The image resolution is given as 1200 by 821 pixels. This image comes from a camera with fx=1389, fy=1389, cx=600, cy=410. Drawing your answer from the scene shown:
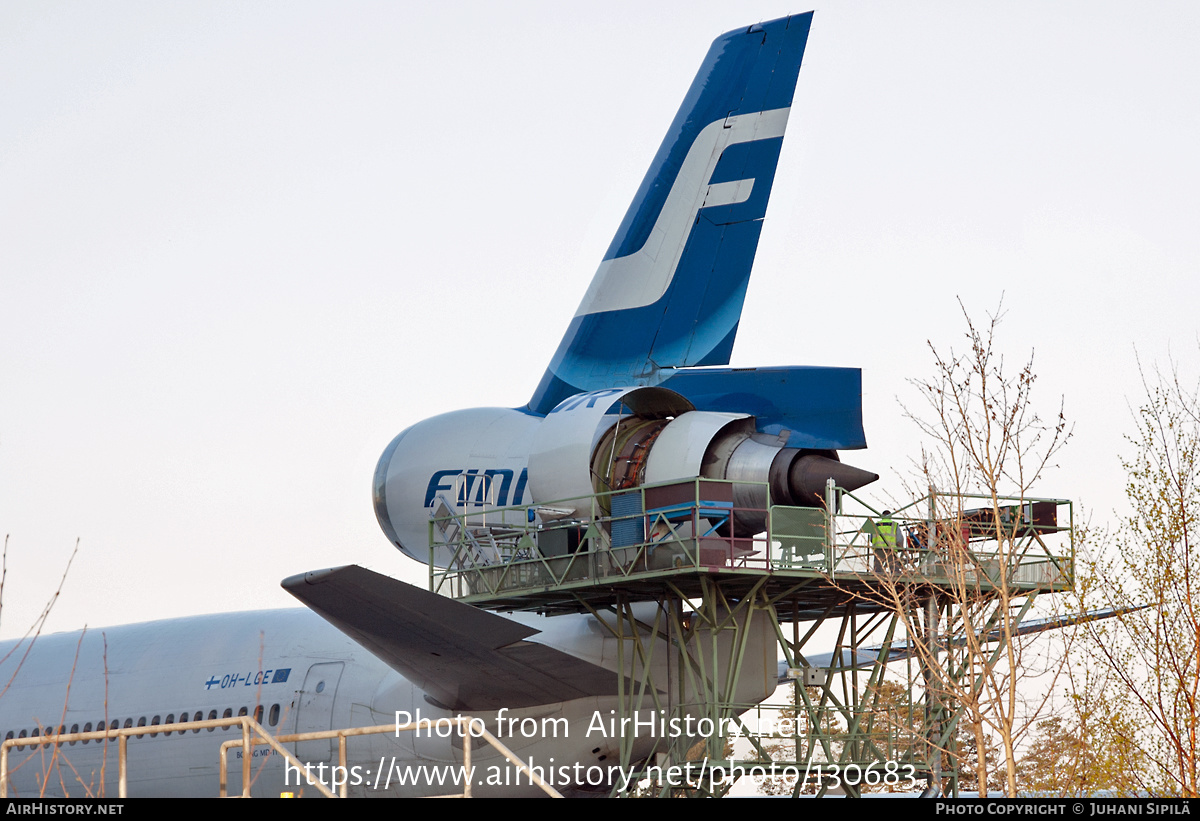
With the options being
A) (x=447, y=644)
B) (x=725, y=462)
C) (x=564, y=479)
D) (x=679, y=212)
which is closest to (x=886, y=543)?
(x=725, y=462)

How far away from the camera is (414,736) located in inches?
1000

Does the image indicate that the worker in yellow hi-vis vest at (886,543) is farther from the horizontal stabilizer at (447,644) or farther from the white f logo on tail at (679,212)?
the white f logo on tail at (679,212)

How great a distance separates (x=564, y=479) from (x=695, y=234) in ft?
19.9

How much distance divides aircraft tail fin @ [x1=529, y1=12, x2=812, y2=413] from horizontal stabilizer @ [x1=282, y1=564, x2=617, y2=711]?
4.97 m

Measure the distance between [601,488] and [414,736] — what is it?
7.36 meters

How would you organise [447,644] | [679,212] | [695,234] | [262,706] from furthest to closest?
[262,706] → [679,212] → [695,234] → [447,644]

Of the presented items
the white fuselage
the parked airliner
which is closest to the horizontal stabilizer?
the parked airliner

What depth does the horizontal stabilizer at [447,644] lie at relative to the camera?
19.0m

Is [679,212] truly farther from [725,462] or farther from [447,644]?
[447,644]

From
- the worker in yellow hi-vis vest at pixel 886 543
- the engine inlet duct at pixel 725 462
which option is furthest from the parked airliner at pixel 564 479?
Answer: the worker in yellow hi-vis vest at pixel 886 543

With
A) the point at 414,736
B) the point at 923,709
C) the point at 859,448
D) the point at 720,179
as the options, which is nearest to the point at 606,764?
the point at 414,736

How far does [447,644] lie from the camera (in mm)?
20578

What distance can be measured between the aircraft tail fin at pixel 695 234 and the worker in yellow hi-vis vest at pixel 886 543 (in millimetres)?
4388

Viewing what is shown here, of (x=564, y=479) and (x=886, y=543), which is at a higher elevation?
(x=564, y=479)
